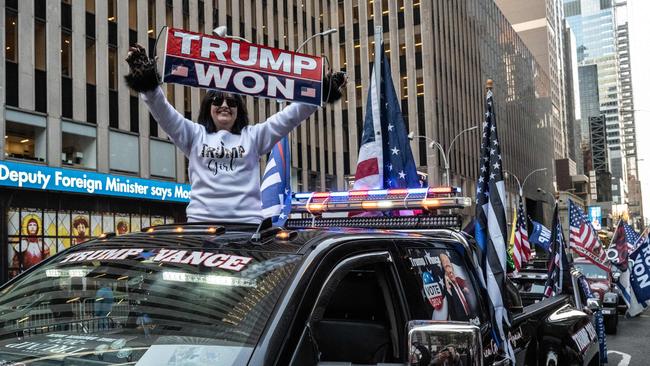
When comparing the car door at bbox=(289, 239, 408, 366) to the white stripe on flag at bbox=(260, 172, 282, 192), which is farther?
the white stripe on flag at bbox=(260, 172, 282, 192)

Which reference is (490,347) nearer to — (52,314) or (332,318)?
(332,318)

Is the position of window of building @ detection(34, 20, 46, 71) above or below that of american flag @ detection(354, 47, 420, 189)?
above

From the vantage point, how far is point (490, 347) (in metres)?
3.49

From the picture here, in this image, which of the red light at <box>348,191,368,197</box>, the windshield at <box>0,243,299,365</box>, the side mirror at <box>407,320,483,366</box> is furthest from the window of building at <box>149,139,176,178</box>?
the side mirror at <box>407,320,483,366</box>

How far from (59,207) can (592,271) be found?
17.7 m

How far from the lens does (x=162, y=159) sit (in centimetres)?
2866

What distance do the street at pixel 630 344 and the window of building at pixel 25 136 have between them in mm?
19017

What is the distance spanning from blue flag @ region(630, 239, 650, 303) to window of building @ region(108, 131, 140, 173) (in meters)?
19.1

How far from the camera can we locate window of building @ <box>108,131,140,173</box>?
26.1 metres

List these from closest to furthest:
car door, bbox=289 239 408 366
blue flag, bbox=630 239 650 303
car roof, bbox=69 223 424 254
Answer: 1. car roof, bbox=69 223 424 254
2. car door, bbox=289 239 408 366
3. blue flag, bbox=630 239 650 303

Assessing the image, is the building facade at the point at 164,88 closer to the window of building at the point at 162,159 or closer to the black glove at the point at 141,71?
the window of building at the point at 162,159

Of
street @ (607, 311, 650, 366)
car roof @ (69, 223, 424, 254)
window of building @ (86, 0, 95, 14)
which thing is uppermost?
window of building @ (86, 0, 95, 14)

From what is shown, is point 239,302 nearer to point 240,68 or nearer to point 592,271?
point 240,68

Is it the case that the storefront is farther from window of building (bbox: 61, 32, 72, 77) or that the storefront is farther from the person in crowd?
the person in crowd
